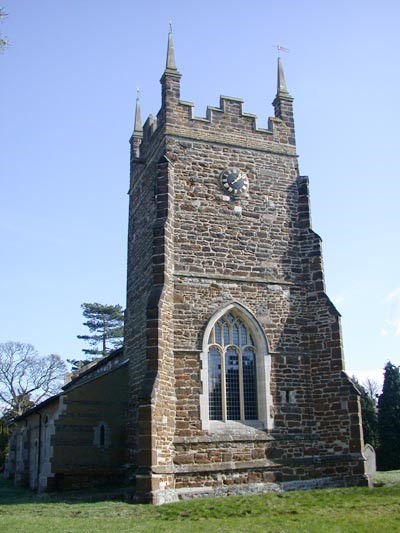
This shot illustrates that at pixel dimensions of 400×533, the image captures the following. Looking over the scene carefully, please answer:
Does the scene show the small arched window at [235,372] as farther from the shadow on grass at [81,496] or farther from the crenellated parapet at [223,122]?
the crenellated parapet at [223,122]

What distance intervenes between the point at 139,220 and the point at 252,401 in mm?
8334

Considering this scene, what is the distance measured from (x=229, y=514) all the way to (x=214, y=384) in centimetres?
490

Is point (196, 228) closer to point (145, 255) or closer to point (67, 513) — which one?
point (145, 255)

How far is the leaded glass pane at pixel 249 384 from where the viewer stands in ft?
59.4

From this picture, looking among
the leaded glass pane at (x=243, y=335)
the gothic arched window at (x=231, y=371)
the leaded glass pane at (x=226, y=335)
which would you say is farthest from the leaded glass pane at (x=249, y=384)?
the leaded glass pane at (x=226, y=335)

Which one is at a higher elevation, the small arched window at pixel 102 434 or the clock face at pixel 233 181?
the clock face at pixel 233 181

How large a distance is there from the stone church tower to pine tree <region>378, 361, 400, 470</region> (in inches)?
750

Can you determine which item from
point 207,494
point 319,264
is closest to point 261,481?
point 207,494

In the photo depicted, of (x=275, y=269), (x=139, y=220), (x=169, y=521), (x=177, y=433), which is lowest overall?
(x=169, y=521)

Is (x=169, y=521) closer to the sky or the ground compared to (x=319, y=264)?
closer to the ground

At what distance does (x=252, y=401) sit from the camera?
717 inches

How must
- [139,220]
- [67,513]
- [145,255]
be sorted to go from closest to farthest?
[67,513] → [145,255] → [139,220]

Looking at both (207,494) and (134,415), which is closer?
(207,494)

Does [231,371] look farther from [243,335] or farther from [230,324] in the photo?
[230,324]
